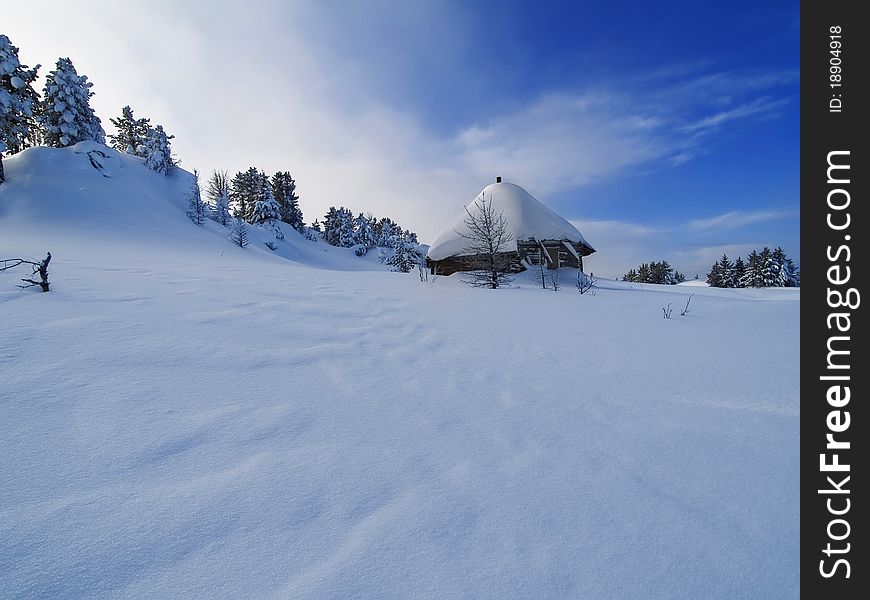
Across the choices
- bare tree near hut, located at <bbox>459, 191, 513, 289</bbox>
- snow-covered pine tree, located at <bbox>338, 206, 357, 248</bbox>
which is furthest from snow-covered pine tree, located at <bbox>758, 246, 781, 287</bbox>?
snow-covered pine tree, located at <bbox>338, 206, 357, 248</bbox>

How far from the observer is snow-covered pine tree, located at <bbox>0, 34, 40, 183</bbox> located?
18483 millimetres

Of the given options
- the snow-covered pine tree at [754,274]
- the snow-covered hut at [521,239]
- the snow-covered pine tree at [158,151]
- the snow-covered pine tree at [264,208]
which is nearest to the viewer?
the snow-covered hut at [521,239]

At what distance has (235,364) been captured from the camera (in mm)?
3168

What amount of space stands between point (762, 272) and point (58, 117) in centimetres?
6655

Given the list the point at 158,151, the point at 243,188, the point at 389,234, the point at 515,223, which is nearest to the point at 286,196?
the point at 243,188

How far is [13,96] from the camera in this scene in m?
19.3

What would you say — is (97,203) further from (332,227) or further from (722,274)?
(722,274)

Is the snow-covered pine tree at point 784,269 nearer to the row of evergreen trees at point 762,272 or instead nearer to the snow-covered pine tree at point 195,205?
the row of evergreen trees at point 762,272

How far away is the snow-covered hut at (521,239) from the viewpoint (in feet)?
44.9

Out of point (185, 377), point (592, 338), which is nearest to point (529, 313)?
point (592, 338)

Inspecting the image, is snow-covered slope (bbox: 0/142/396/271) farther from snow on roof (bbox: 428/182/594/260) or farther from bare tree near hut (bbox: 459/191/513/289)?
bare tree near hut (bbox: 459/191/513/289)
